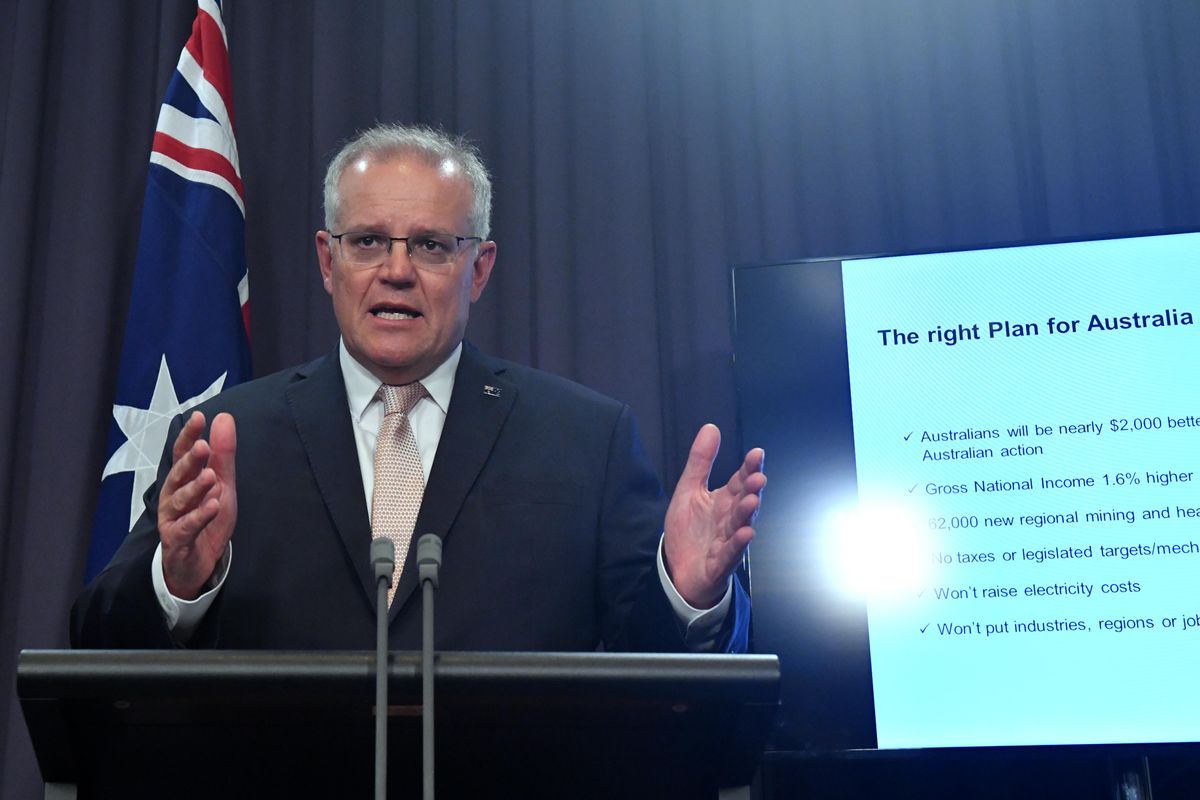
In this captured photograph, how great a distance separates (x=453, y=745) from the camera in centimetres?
118

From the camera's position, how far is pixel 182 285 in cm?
309

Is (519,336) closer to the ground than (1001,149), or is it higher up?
closer to the ground

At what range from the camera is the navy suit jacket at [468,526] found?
2.11 metres

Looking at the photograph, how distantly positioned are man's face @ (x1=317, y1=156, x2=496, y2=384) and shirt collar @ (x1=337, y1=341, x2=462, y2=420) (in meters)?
0.02

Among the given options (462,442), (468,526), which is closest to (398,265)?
(462,442)

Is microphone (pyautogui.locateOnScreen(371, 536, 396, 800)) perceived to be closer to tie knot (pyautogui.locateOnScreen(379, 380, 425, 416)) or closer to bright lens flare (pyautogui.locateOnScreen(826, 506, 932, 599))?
tie knot (pyautogui.locateOnScreen(379, 380, 425, 416))

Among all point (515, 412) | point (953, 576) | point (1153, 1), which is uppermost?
point (1153, 1)

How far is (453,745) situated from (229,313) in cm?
216

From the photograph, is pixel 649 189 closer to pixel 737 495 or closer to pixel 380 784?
pixel 737 495

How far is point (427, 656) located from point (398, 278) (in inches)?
54.5

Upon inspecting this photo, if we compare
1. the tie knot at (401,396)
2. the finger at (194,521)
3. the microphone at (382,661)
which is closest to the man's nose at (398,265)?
the tie knot at (401,396)

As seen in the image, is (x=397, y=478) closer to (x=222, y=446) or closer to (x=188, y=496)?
(x=222, y=446)

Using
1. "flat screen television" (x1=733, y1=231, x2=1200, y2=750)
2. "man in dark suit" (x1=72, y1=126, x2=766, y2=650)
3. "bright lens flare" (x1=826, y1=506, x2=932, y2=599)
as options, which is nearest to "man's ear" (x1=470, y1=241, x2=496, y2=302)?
"man in dark suit" (x1=72, y1=126, x2=766, y2=650)

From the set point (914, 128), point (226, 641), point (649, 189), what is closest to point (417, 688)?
point (226, 641)
